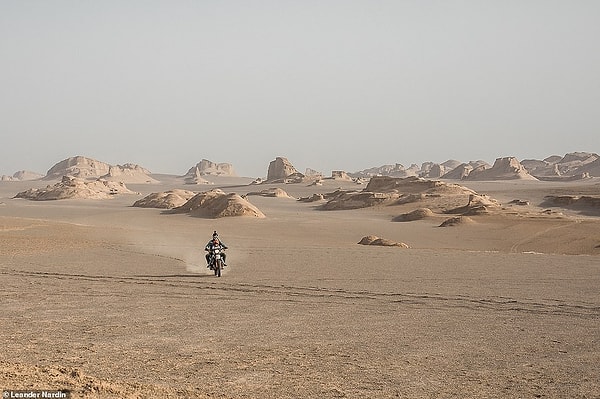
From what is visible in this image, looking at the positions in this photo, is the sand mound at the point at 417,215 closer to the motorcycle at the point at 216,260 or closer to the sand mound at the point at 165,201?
the sand mound at the point at 165,201

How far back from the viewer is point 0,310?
1175cm

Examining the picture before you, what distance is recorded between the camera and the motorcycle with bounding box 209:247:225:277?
17.4 metres

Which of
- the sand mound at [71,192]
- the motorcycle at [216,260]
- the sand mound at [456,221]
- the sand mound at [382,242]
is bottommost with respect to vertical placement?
the sand mound at [382,242]

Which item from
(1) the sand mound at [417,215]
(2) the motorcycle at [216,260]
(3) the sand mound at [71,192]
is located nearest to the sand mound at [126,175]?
(3) the sand mound at [71,192]

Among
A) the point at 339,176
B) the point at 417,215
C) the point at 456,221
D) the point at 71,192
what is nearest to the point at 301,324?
the point at 456,221

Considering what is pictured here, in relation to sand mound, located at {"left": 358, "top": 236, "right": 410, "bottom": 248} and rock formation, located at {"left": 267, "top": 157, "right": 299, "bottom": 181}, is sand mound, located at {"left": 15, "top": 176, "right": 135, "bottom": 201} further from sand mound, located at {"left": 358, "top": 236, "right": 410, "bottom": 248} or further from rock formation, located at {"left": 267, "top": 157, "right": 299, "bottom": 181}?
sand mound, located at {"left": 358, "top": 236, "right": 410, "bottom": 248}

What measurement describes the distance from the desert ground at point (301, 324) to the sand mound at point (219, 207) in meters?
25.0

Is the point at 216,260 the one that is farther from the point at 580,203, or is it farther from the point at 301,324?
the point at 580,203

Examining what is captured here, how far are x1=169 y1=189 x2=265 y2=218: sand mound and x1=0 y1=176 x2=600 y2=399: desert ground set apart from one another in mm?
25024

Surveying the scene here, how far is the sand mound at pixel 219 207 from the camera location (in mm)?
50000

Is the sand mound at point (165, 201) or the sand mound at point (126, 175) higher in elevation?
the sand mound at point (126, 175)

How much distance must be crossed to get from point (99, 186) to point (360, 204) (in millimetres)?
48016

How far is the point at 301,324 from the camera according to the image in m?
10.7

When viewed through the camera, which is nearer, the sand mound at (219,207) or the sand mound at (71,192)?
the sand mound at (219,207)
